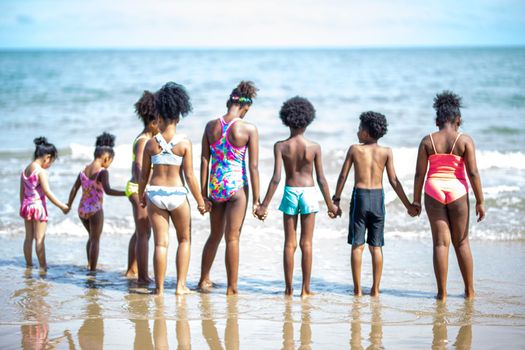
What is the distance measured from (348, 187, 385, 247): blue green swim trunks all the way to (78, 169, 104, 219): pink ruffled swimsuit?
2.99 meters

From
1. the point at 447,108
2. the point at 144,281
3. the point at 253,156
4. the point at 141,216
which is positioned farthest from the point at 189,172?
the point at 447,108

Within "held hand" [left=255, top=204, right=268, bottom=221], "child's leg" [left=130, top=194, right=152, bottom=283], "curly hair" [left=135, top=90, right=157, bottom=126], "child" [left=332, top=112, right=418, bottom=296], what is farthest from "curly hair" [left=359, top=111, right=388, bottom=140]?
"child's leg" [left=130, top=194, right=152, bottom=283]

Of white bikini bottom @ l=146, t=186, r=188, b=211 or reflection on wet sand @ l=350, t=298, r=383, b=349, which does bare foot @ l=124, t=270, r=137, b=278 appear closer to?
white bikini bottom @ l=146, t=186, r=188, b=211

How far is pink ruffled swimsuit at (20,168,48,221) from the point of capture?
827 centimetres

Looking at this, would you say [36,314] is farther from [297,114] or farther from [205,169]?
[297,114]

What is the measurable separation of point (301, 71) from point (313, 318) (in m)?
43.3

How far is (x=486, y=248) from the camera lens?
956cm

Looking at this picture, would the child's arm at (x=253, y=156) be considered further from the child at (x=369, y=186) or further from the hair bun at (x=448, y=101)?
the hair bun at (x=448, y=101)

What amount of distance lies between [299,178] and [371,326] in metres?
1.64

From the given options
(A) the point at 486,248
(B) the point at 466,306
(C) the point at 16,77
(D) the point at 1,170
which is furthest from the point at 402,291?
(C) the point at 16,77

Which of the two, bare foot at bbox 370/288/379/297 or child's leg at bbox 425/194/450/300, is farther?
bare foot at bbox 370/288/379/297

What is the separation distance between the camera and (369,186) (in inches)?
277

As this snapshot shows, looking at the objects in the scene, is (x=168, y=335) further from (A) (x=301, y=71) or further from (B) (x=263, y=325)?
(A) (x=301, y=71)

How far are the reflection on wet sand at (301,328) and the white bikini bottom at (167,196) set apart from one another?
142 centimetres
